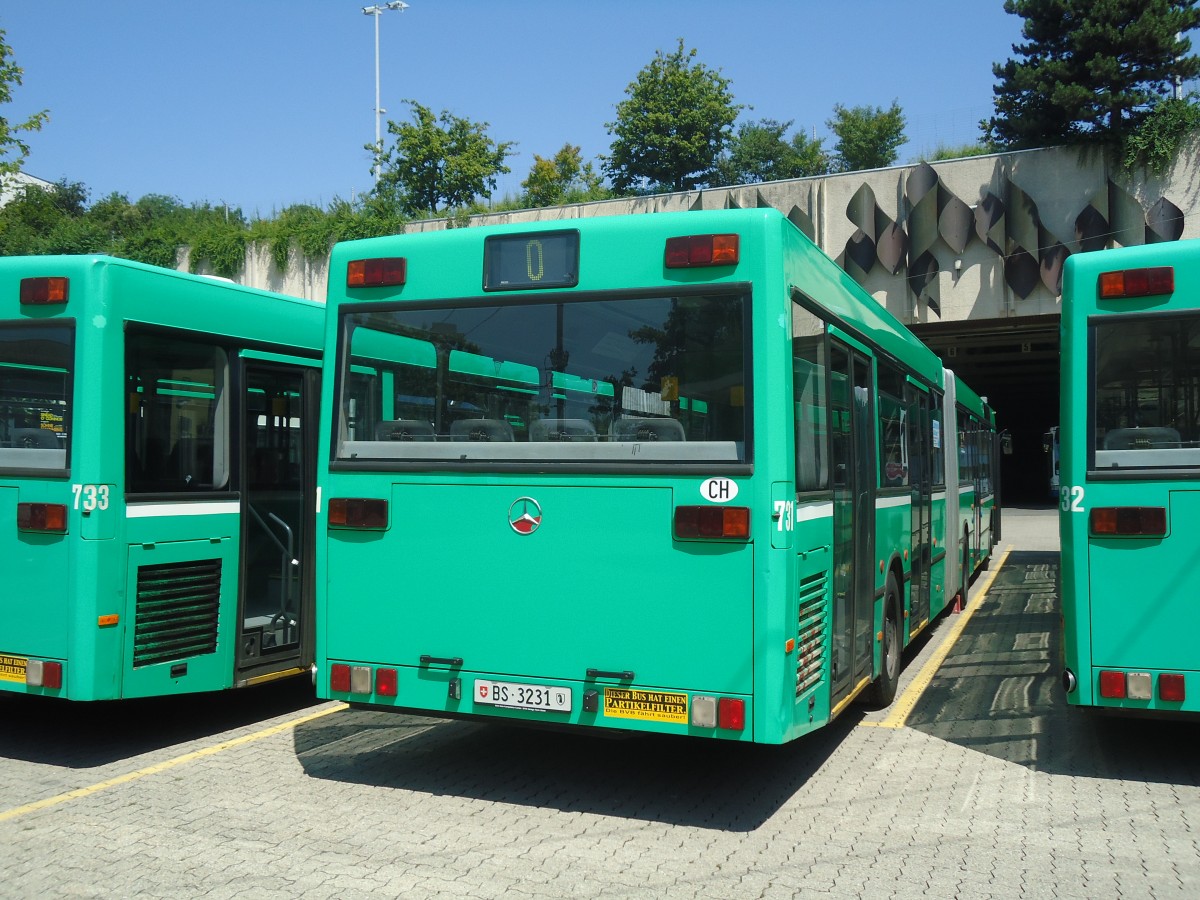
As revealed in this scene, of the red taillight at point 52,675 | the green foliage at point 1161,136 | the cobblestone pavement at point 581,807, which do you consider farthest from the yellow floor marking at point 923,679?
the green foliage at point 1161,136

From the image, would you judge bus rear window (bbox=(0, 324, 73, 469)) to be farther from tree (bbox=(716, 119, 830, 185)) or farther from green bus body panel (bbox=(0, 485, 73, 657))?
tree (bbox=(716, 119, 830, 185))

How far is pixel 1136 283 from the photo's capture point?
6570 millimetres

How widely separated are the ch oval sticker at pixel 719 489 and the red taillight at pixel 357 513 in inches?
72.6

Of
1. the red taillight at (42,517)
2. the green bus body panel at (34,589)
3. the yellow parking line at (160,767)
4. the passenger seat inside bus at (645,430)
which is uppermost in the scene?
the passenger seat inside bus at (645,430)

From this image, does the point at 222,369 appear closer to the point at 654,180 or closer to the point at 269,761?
the point at 269,761

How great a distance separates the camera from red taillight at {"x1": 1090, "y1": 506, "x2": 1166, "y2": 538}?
20.9 ft

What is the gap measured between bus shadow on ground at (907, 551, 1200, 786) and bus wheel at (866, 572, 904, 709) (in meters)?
0.27

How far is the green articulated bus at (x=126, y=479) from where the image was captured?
6.71 meters

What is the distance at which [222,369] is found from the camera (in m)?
7.76

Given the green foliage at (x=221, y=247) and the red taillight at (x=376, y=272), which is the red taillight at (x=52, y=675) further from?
the green foliage at (x=221, y=247)

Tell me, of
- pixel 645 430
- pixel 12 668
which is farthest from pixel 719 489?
pixel 12 668

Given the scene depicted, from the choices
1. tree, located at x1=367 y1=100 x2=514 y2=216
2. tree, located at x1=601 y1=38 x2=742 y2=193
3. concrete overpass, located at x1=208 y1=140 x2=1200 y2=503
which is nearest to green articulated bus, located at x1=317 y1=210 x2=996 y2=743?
concrete overpass, located at x1=208 y1=140 x2=1200 y2=503

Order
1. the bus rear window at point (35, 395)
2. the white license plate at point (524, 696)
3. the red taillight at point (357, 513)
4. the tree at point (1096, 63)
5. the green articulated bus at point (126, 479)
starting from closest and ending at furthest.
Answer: the white license plate at point (524, 696) < the red taillight at point (357, 513) < the green articulated bus at point (126, 479) < the bus rear window at point (35, 395) < the tree at point (1096, 63)

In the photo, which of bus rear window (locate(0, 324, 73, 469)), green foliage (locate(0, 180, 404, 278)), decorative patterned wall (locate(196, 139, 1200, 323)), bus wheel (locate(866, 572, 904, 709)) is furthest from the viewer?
green foliage (locate(0, 180, 404, 278))
